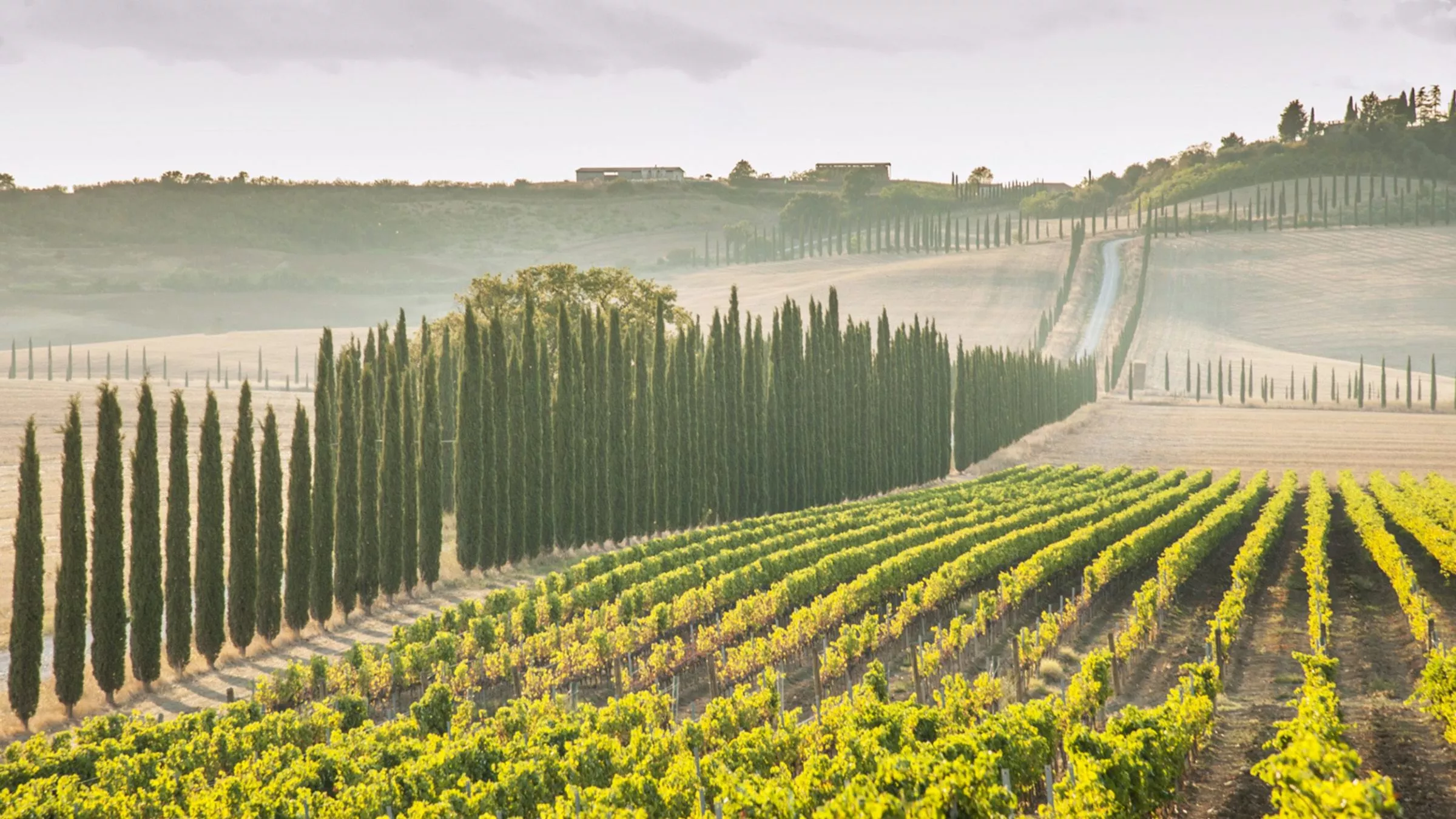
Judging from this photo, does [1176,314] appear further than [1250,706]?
Yes

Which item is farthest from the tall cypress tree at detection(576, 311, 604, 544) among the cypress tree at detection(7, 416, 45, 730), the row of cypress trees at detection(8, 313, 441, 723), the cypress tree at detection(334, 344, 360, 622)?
the cypress tree at detection(7, 416, 45, 730)

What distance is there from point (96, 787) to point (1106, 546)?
23488 mm

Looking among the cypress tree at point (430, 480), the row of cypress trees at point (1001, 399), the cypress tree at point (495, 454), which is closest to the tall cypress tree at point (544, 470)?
the cypress tree at point (495, 454)

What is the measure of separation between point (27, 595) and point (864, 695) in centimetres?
1333

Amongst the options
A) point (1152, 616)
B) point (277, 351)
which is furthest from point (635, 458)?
point (277, 351)

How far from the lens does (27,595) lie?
17781mm

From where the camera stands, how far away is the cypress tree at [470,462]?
30625mm

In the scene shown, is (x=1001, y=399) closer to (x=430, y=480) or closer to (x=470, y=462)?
(x=470, y=462)

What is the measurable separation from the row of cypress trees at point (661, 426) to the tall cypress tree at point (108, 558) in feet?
38.1

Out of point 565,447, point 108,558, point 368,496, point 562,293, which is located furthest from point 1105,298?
point 108,558

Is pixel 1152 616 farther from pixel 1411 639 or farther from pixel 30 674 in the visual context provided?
pixel 30 674

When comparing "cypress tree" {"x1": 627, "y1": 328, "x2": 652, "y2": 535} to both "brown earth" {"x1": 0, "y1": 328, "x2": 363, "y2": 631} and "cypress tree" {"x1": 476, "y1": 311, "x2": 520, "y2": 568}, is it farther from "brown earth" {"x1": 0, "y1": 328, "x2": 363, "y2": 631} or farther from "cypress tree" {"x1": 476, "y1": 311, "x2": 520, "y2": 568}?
"brown earth" {"x1": 0, "y1": 328, "x2": 363, "y2": 631}

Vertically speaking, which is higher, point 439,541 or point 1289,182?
point 1289,182

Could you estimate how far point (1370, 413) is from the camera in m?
82.2
